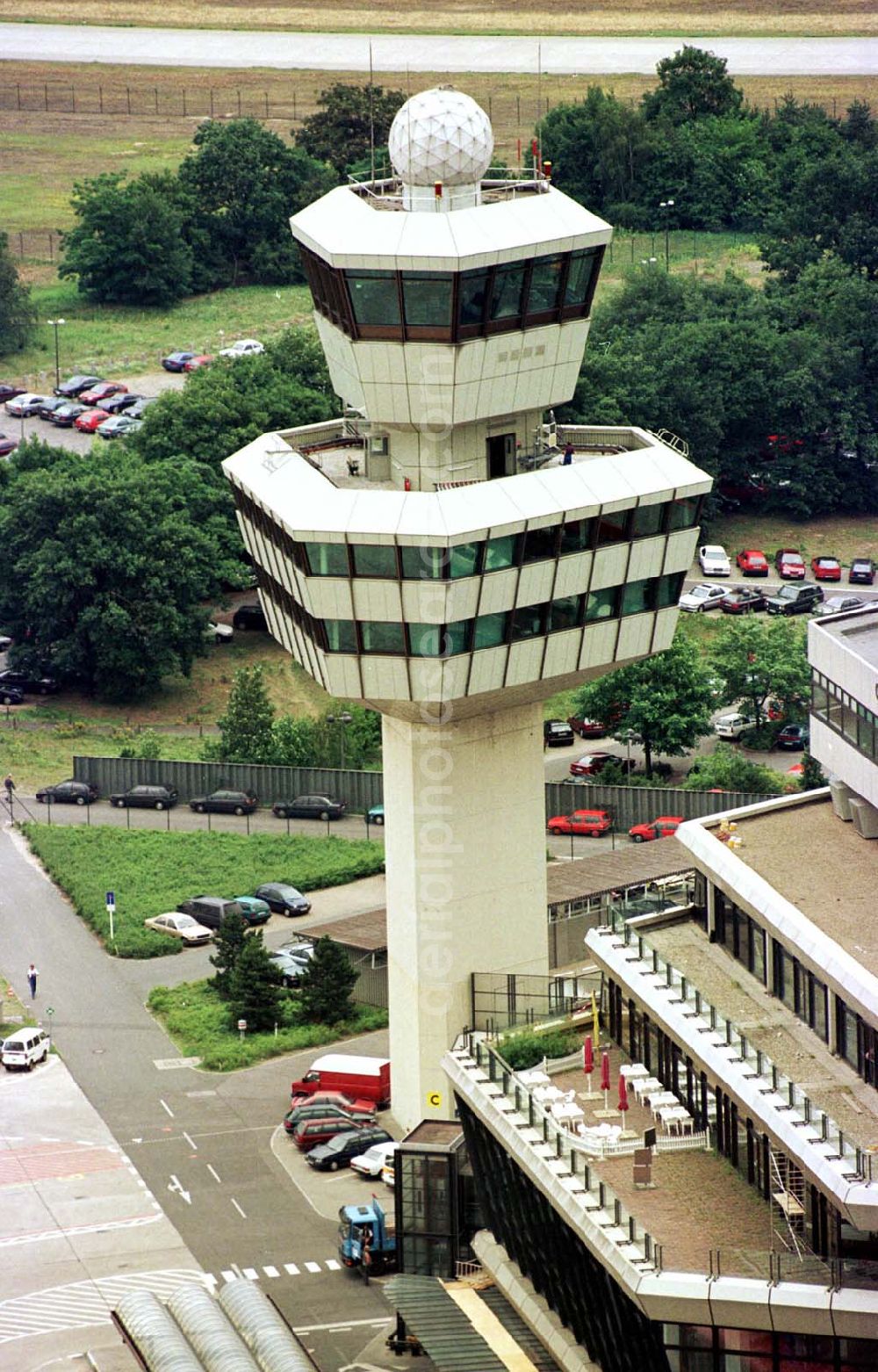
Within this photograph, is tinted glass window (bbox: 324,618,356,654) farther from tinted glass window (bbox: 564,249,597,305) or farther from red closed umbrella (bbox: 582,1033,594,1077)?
red closed umbrella (bbox: 582,1033,594,1077)

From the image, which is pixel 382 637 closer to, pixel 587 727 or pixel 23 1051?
pixel 23 1051

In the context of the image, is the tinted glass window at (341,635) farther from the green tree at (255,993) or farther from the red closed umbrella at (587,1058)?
the green tree at (255,993)

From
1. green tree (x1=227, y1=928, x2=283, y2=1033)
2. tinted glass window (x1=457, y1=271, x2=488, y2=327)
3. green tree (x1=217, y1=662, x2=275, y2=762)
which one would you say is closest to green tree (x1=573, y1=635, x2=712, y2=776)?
green tree (x1=217, y1=662, x2=275, y2=762)

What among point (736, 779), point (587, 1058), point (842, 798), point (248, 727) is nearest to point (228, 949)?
point (248, 727)

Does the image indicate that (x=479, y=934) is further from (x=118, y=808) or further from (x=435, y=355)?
(x=118, y=808)

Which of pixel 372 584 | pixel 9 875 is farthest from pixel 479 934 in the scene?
pixel 9 875
